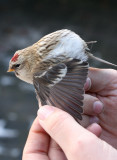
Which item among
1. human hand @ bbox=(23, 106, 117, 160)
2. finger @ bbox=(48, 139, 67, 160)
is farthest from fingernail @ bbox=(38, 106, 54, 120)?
finger @ bbox=(48, 139, 67, 160)

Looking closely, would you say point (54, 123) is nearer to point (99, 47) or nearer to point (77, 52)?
point (77, 52)

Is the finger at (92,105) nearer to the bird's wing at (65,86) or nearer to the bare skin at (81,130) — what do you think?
the bare skin at (81,130)

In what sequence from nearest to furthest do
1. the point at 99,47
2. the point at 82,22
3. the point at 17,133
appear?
the point at 17,133 → the point at 99,47 → the point at 82,22

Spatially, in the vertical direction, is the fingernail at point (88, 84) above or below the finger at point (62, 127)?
below

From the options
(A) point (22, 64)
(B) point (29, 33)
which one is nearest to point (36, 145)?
(A) point (22, 64)

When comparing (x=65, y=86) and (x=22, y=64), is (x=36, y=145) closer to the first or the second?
(x=65, y=86)

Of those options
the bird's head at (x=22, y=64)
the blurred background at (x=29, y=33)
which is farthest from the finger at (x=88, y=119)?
the blurred background at (x=29, y=33)

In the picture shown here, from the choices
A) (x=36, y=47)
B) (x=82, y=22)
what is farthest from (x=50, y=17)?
(x=36, y=47)
